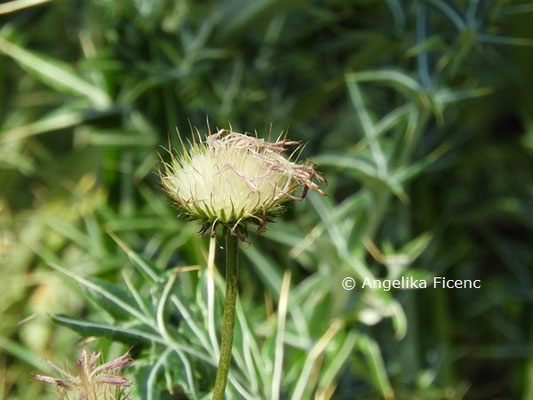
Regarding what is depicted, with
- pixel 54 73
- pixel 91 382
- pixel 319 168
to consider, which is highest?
pixel 319 168

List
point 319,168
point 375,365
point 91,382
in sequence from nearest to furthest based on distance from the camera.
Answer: point 91,382 < point 375,365 < point 319,168

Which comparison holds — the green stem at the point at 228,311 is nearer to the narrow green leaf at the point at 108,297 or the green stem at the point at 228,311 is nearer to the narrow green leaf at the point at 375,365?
the narrow green leaf at the point at 108,297

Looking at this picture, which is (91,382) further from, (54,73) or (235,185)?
(54,73)

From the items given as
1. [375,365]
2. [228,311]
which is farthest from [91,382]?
A: [375,365]

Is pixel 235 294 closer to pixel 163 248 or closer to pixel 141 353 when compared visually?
pixel 141 353

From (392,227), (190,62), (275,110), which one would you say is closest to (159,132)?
(190,62)

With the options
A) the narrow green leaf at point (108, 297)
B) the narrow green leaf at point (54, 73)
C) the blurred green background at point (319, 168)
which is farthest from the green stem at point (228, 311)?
the narrow green leaf at point (54, 73)
